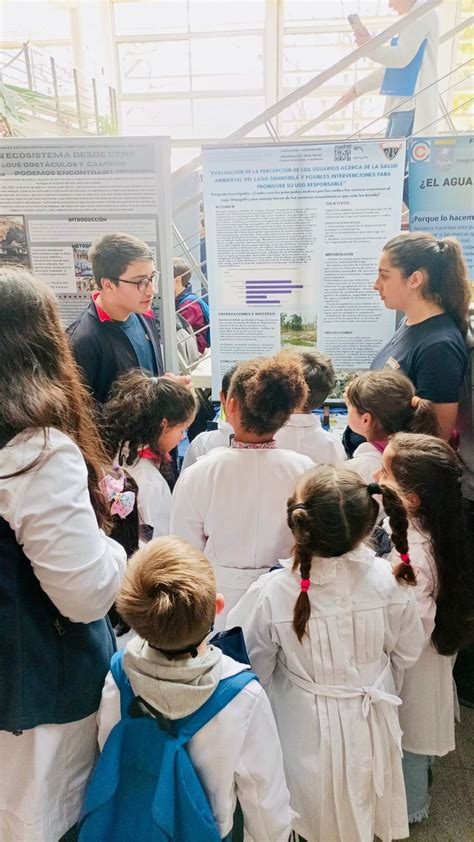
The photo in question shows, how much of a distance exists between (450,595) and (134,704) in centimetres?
83

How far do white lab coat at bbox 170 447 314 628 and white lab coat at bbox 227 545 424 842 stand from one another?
0.80 ft

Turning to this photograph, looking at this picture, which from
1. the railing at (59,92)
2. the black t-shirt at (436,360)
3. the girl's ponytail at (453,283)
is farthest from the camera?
the railing at (59,92)

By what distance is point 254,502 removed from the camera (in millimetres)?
1477

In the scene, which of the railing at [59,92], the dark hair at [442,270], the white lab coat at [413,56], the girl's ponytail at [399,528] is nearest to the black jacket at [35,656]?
the girl's ponytail at [399,528]

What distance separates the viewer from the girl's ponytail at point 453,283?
1.98 meters

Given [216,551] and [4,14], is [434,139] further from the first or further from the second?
[4,14]

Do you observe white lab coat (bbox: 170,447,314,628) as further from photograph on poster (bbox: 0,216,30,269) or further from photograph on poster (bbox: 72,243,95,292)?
photograph on poster (bbox: 0,216,30,269)

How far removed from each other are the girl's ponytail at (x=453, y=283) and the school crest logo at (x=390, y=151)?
625mm

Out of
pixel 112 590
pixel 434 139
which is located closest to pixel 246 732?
pixel 112 590

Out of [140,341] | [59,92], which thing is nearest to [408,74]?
[140,341]

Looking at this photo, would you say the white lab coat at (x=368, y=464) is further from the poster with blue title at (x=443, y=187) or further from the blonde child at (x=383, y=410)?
the poster with blue title at (x=443, y=187)

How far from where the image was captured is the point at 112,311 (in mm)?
2162

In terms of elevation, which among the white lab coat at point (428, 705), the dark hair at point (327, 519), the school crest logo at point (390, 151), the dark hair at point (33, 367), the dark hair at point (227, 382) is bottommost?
the white lab coat at point (428, 705)

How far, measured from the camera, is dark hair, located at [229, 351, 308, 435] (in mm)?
1465
